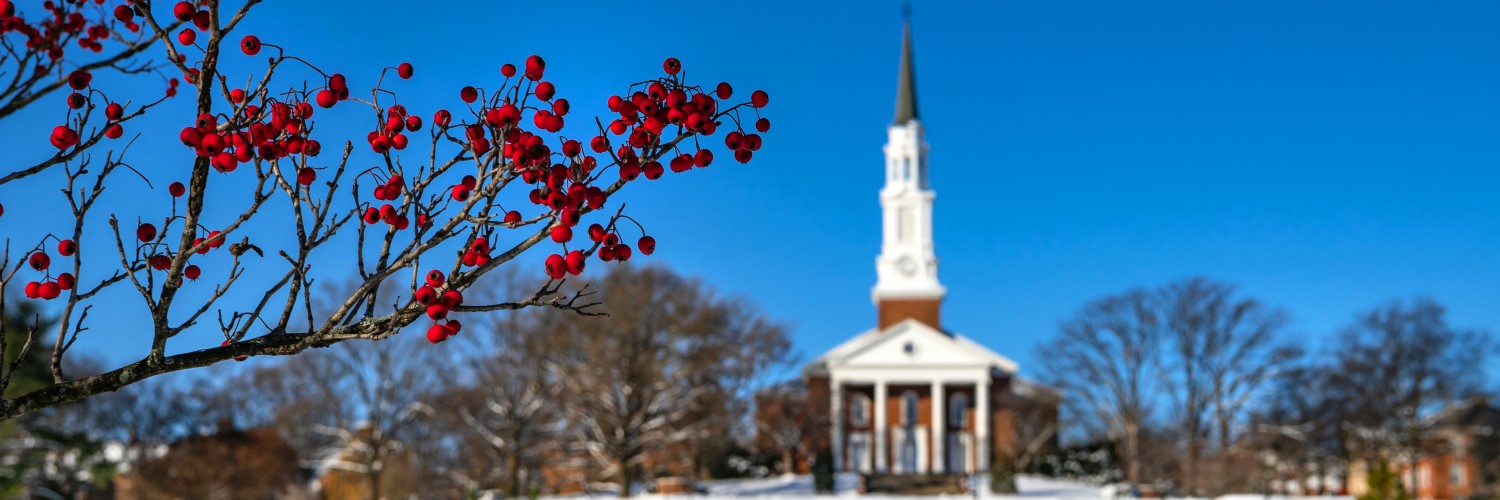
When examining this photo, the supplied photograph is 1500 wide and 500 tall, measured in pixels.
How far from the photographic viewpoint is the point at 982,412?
57812 millimetres

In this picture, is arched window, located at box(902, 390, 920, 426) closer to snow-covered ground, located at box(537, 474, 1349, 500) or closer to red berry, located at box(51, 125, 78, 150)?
snow-covered ground, located at box(537, 474, 1349, 500)

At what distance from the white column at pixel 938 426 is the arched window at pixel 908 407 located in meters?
1.15

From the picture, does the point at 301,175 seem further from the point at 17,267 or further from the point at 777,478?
the point at 777,478

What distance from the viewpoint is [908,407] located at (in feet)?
195

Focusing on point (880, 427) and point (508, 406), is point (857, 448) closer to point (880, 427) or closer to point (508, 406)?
point (880, 427)

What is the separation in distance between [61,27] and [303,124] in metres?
1.36

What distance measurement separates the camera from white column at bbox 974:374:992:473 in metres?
57.4

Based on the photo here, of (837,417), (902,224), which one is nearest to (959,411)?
(837,417)

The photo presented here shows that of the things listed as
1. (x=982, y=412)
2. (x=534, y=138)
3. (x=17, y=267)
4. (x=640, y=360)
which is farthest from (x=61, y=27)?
(x=982, y=412)

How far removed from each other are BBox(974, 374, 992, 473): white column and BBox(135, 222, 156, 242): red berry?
177 feet

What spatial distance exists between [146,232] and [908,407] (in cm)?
5542

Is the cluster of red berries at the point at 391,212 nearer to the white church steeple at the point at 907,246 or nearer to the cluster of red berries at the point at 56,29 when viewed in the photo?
the cluster of red berries at the point at 56,29

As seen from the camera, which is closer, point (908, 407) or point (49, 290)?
point (49, 290)

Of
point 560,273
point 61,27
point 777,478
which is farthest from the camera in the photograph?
point 777,478
